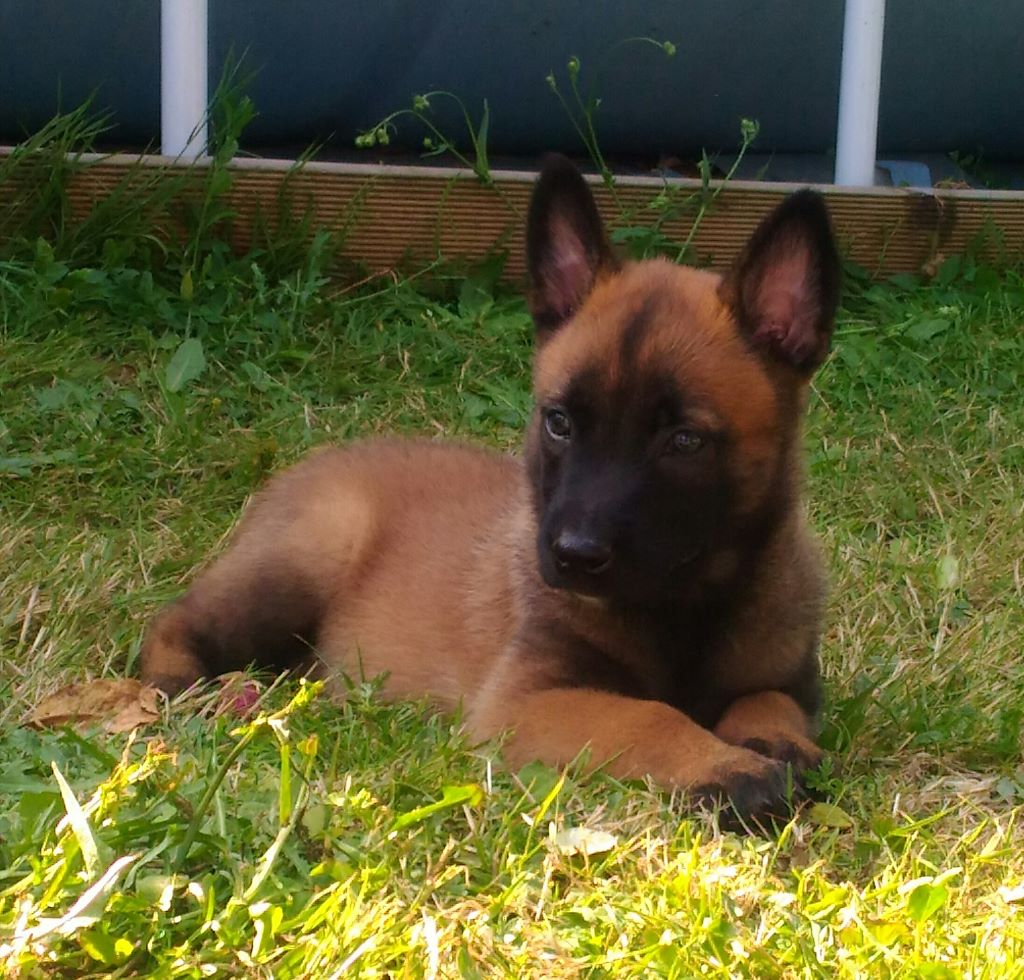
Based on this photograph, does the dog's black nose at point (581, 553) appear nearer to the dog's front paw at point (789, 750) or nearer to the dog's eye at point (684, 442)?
the dog's eye at point (684, 442)

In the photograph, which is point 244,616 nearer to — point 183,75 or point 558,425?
point 558,425

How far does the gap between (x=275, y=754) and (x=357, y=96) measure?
4903 millimetres

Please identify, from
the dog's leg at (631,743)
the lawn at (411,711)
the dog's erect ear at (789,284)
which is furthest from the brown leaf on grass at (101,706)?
the dog's erect ear at (789,284)

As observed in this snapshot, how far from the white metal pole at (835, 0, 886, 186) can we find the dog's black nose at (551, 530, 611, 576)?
4.14 meters

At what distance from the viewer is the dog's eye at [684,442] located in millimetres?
3068

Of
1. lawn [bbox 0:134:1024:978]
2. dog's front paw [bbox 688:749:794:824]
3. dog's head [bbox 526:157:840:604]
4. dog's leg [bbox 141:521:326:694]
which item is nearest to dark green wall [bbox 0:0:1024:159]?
lawn [bbox 0:134:1024:978]

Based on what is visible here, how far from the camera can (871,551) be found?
470 centimetres

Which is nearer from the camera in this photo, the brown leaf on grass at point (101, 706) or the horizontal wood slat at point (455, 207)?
the brown leaf on grass at point (101, 706)

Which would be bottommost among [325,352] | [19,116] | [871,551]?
[871,551]

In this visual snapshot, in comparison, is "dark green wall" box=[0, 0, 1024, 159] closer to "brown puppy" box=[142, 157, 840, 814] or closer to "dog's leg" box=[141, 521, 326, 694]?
"dog's leg" box=[141, 521, 326, 694]

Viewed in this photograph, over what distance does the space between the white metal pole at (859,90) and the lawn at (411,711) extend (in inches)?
25.3

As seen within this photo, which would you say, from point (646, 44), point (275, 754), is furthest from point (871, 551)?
→ point (646, 44)

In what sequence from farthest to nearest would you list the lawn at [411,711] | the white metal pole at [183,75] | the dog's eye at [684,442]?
1. the white metal pole at [183,75]
2. the dog's eye at [684,442]
3. the lawn at [411,711]

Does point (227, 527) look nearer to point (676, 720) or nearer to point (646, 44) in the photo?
point (676, 720)
